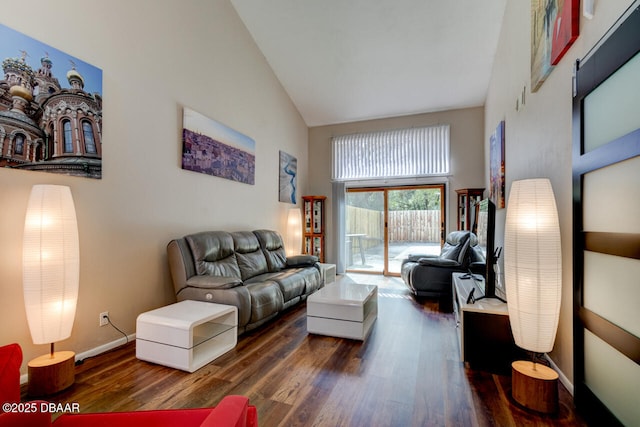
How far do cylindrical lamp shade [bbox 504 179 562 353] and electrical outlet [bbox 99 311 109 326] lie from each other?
10.6 feet

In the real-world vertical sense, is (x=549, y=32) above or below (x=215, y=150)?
above

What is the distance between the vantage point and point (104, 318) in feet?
8.41

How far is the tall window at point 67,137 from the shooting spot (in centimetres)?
233

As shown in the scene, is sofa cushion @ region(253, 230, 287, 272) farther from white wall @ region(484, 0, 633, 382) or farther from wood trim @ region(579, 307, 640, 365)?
wood trim @ region(579, 307, 640, 365)

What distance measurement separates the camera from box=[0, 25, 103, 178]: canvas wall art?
2.03 metres

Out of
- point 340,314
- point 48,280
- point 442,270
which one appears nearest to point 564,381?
point 340,314

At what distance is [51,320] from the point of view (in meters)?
1.96

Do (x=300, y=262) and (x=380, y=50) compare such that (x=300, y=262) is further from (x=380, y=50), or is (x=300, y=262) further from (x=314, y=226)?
(x=380, y=50)

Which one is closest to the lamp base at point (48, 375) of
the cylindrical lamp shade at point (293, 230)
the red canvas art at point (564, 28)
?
the red canvas art at point (564, 28)

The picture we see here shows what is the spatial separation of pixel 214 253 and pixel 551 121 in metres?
3.36

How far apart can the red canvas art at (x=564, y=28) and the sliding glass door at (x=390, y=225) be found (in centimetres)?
389

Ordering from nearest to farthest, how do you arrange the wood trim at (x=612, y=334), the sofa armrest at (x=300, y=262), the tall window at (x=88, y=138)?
the wood trim at (x=612, y=334)
the tall window at (x=88, y=138)
the sofa armrest at (x=300, y=262)

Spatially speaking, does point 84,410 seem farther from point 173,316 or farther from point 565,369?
point 565,369

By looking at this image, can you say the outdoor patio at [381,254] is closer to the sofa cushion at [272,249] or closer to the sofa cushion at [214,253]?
the sofa cushion at [272,249]
